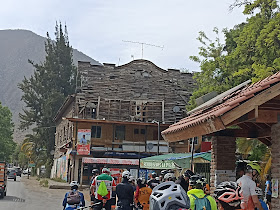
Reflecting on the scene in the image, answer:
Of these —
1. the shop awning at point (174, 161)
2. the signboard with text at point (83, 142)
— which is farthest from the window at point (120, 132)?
the shop awning at point (174, 161)

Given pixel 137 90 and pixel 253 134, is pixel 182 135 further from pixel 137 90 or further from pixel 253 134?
pixel 137 90

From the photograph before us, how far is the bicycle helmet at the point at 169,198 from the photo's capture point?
341 cm

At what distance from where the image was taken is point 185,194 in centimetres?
361

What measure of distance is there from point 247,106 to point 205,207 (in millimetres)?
2343

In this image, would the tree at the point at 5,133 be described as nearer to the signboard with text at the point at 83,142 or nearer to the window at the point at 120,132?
the window at the point at 120,132

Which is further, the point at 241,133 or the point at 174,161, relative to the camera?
the point at 174,161

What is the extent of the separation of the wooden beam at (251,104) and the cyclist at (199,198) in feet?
5.36

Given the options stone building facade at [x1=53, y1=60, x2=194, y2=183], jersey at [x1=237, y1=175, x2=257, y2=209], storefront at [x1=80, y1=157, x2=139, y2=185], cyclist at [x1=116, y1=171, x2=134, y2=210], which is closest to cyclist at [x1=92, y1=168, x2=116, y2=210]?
cyclist at [x1=116, y1=171, x2=134, y2=210]

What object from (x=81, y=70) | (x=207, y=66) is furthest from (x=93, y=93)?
(x=207, y=66)

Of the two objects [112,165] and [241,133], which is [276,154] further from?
[112,165]

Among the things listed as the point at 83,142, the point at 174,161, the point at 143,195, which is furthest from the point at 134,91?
the point at 143,195

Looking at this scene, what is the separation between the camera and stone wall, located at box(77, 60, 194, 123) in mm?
46312

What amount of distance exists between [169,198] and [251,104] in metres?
4.19

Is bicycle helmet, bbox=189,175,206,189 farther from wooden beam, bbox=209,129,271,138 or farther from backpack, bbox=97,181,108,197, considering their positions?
backpack, bbox=97,181,108,197
